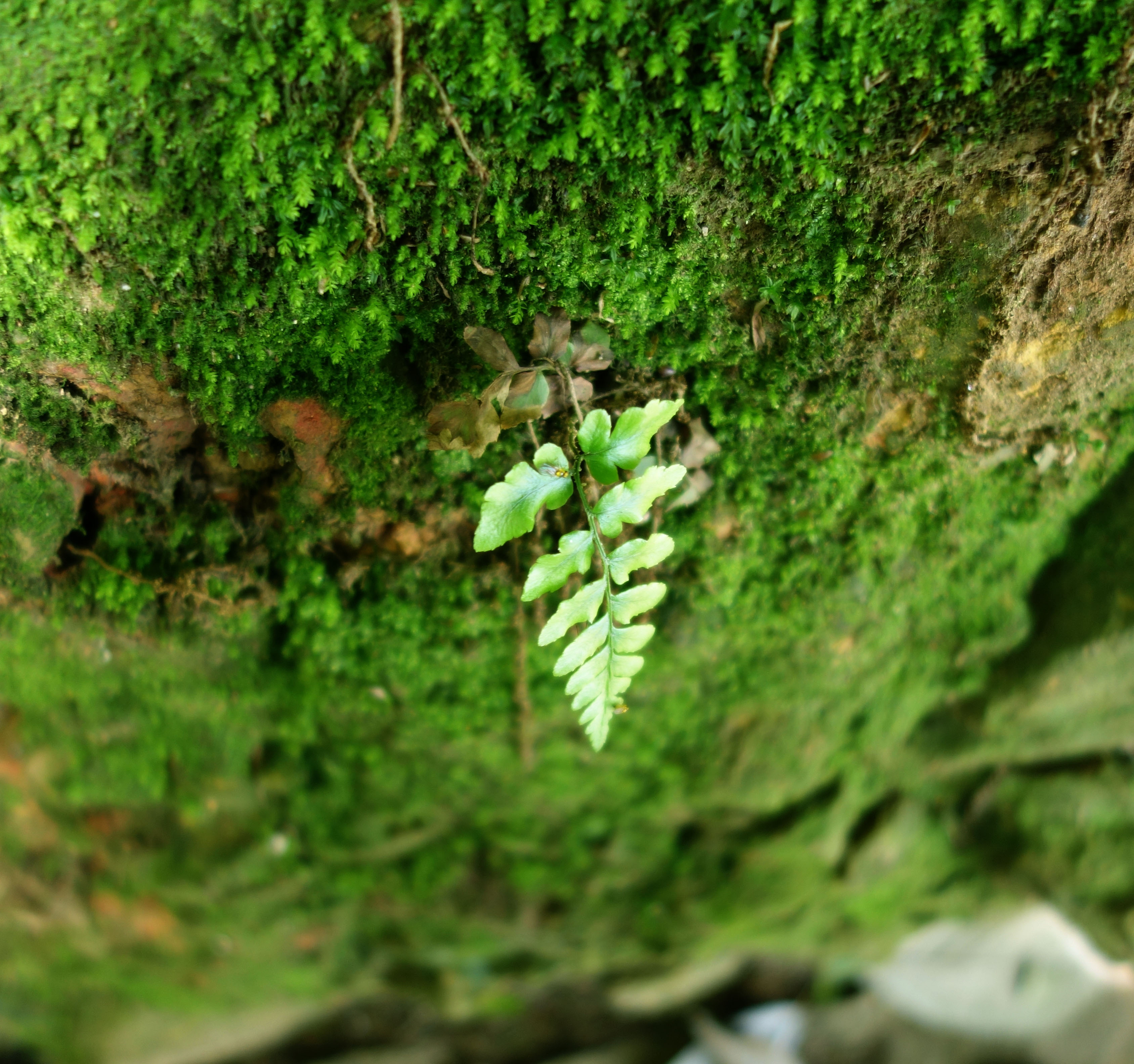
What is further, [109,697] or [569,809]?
[569,809]

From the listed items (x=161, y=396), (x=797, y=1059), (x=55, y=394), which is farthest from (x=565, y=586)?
(x=797, y=1059)

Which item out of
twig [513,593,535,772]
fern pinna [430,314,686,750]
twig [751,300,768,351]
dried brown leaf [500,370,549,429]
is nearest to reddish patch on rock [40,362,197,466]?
fern pinna [430,314,686,750]

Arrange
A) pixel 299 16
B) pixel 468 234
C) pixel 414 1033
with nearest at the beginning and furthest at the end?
pixel 299 16
pixel 468 234
pixel 414 1033

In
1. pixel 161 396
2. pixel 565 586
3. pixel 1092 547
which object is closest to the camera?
pixel 161 396

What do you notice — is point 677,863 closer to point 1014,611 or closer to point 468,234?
point 1014,611

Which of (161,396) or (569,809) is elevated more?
(161,396)

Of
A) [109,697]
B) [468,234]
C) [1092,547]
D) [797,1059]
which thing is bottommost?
[797,1059]

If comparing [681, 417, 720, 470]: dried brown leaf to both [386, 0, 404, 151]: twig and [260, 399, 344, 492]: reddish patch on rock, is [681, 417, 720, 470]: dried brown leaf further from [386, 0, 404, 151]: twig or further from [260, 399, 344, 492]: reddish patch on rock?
[386, 0, 404, 151]: twig

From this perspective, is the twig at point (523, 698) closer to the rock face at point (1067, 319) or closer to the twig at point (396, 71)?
the twig at point (396, 71)
